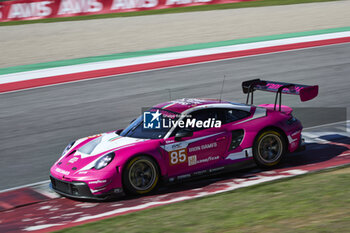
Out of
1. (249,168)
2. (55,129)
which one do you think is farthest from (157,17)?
(249,168)

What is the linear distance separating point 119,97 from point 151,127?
695cm

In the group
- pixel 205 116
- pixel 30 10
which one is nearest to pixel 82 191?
pixel 205 116

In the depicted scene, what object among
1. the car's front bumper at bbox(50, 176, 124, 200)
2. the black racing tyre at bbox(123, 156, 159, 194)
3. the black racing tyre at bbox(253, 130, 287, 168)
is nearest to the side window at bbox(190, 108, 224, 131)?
the black racing tyre at bbox(253, 130, 287, 168)

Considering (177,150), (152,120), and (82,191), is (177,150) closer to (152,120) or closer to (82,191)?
(152,120)

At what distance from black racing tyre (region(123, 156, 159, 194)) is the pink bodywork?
8cm

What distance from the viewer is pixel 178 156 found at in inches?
344

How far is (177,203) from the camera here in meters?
7.91

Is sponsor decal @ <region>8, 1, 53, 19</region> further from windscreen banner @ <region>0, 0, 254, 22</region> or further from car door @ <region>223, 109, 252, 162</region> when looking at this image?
car door @ <region>223, 109, 252, 162</region>

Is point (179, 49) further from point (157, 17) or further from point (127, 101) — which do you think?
point (157, 17)

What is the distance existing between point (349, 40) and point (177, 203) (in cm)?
1691

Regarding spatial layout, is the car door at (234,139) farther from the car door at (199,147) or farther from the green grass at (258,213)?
the green grass at (258,213)

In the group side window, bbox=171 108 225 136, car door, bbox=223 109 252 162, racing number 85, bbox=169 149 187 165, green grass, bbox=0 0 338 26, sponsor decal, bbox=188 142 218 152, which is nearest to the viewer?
racing number 85, bbox=169 149 187 165

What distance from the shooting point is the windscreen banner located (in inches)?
1319

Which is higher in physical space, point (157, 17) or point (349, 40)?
point (157, 17)
